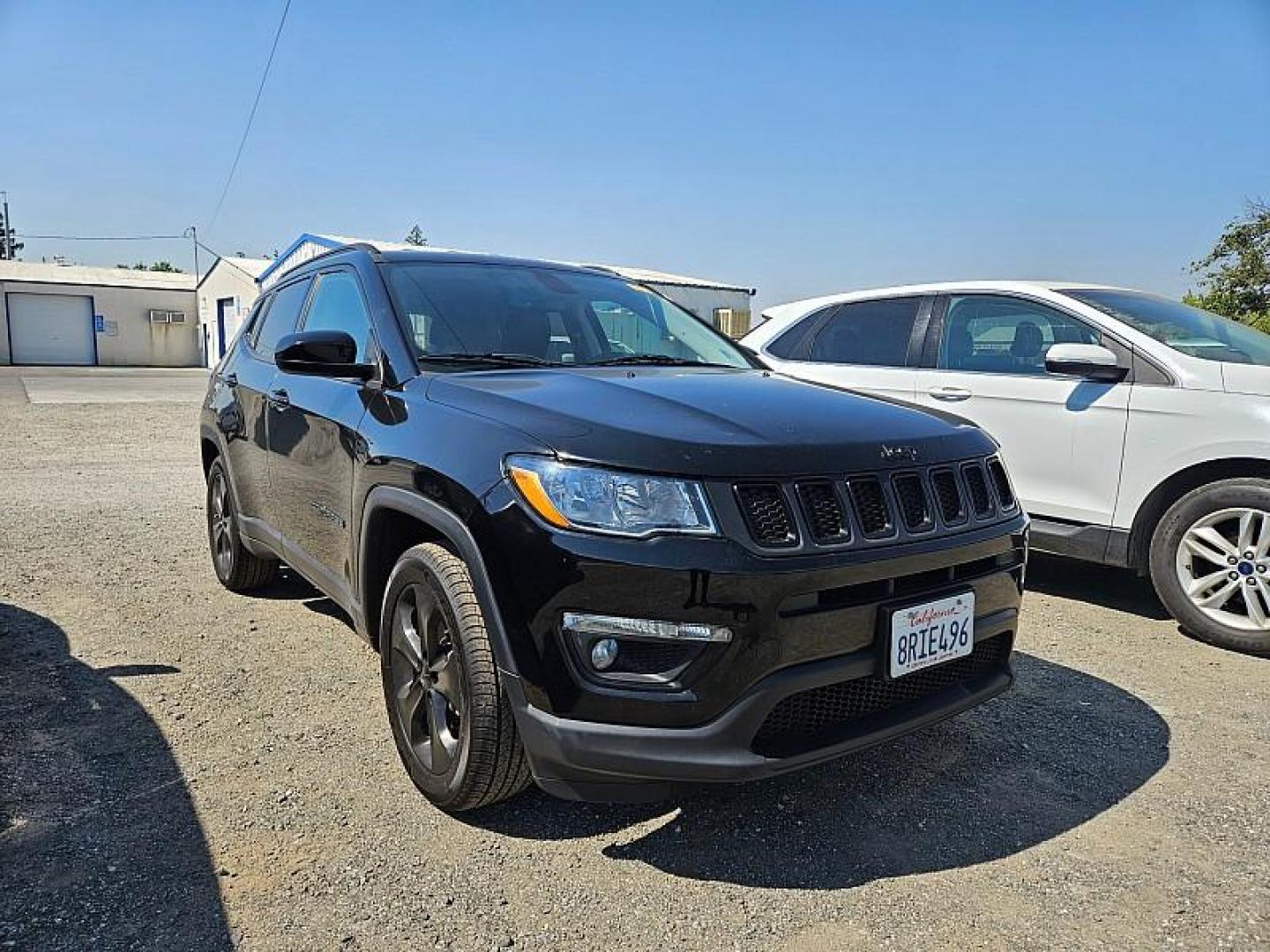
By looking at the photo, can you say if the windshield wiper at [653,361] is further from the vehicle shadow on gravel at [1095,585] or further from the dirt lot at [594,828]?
the vehicle shadow on gravel at [1095,585]

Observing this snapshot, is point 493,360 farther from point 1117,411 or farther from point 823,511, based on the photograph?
point 1117,411

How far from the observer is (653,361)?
136 inches

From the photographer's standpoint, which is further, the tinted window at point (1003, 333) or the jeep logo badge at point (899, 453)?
the tinted window at point (1003, 333)

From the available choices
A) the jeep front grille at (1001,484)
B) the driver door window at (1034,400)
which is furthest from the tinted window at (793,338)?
the jeep front grille at (1001,484)

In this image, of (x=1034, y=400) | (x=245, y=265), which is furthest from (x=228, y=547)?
(x=245, y=265)

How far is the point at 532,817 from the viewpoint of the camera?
8.80 feet

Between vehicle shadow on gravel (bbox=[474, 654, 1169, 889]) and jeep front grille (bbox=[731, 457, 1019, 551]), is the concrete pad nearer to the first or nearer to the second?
vehicle shadow on gravel (bbox=[474, 654, 1169, 889])

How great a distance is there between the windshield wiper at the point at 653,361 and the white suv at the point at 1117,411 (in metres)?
2.19

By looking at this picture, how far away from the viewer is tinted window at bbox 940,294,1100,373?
5031 millimetres

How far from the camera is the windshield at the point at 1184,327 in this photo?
462cm

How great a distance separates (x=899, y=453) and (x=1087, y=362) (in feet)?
8.83

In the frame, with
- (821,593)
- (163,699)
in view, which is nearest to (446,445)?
(821,593)

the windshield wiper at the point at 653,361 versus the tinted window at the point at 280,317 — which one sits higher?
the tinted window at the point at 280,317

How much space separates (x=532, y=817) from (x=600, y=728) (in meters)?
0.71
